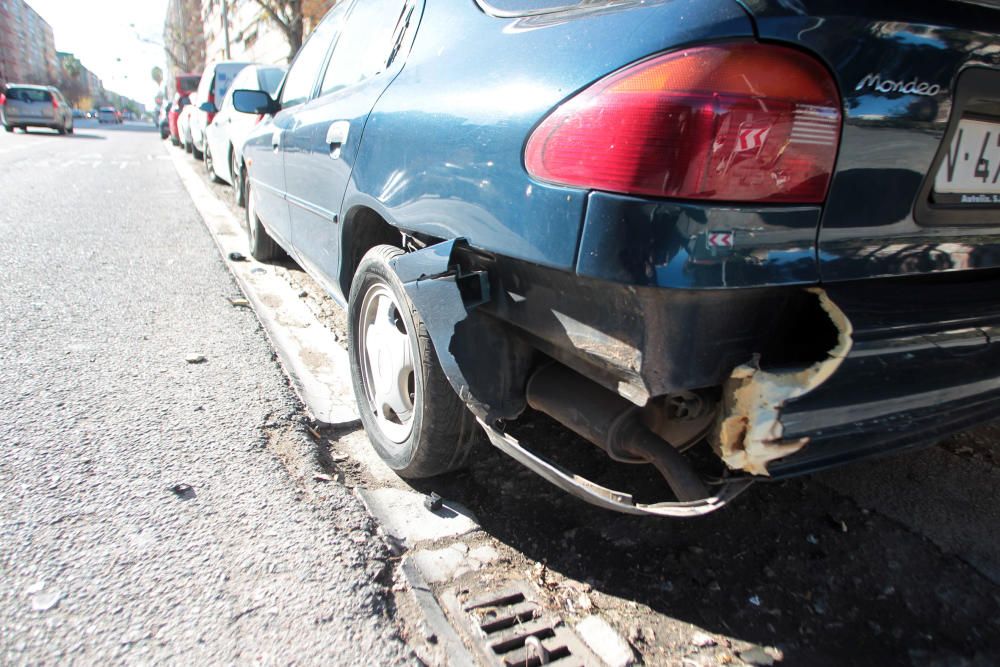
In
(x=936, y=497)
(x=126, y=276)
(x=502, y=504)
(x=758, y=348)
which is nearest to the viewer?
(x=758, y=348)

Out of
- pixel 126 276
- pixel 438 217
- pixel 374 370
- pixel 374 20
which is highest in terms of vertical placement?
pixel 374 20

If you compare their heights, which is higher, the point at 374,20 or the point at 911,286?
the point at 374,20

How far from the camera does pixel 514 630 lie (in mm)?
1674

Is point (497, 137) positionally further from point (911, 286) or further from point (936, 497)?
point (936, 497)

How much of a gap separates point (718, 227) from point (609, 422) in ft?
1.98

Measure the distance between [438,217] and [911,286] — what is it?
1.20 metres

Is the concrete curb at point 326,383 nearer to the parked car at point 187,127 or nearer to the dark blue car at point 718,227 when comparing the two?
the dark blue car at point 718,227

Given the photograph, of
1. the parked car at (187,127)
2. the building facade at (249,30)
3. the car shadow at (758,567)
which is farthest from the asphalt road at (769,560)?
the parked car at (187,127)

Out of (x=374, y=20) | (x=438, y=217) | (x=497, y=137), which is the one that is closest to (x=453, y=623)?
(x=438, y=217)

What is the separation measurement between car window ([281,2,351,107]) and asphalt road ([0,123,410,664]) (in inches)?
55.4

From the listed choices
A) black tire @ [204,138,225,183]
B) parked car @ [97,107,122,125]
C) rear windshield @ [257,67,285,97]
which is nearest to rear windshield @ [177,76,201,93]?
black tire @ [204,138,225,183]

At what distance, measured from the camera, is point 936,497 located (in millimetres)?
2387

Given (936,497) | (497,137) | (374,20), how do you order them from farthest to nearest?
(374,20) → (936,497) → (497,137)

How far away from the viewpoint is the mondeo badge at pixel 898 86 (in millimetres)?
1300
